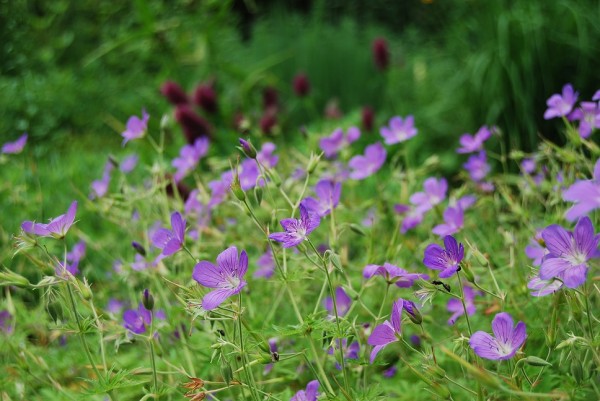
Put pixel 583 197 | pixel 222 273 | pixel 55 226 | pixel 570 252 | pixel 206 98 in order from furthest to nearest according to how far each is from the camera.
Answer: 1. pixel 206 98
2. pixel 55 226
3. pixel 222 273
4. pixel 570 252
5. pixel 583 197

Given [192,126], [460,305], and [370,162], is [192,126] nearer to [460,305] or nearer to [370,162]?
[370,162]

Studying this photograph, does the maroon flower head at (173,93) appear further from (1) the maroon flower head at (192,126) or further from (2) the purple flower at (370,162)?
(2) the purple flower at (370,162)

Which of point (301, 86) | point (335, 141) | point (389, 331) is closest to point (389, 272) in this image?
point (389, 331)

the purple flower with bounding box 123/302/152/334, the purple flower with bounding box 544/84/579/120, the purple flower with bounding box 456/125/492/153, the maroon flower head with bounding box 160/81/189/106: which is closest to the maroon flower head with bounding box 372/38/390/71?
the maroon flower head with bounding box 160/81/189/106

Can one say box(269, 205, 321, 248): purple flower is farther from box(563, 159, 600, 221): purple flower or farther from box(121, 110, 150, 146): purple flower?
box(121, 110, 150, 146): purple flower

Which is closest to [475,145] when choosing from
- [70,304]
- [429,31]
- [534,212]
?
[534,212]

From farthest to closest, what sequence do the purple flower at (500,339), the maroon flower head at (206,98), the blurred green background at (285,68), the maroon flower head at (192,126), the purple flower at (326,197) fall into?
the blurred green background at (285,68)
the maroon flower head at (206,98)
the maroon flower head at (192,126)
the purple flower at (326,197)
the purple flower at (500,339)

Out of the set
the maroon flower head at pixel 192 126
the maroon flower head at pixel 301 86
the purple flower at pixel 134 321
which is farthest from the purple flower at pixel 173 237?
the maroon flower head at pixel 301 86
